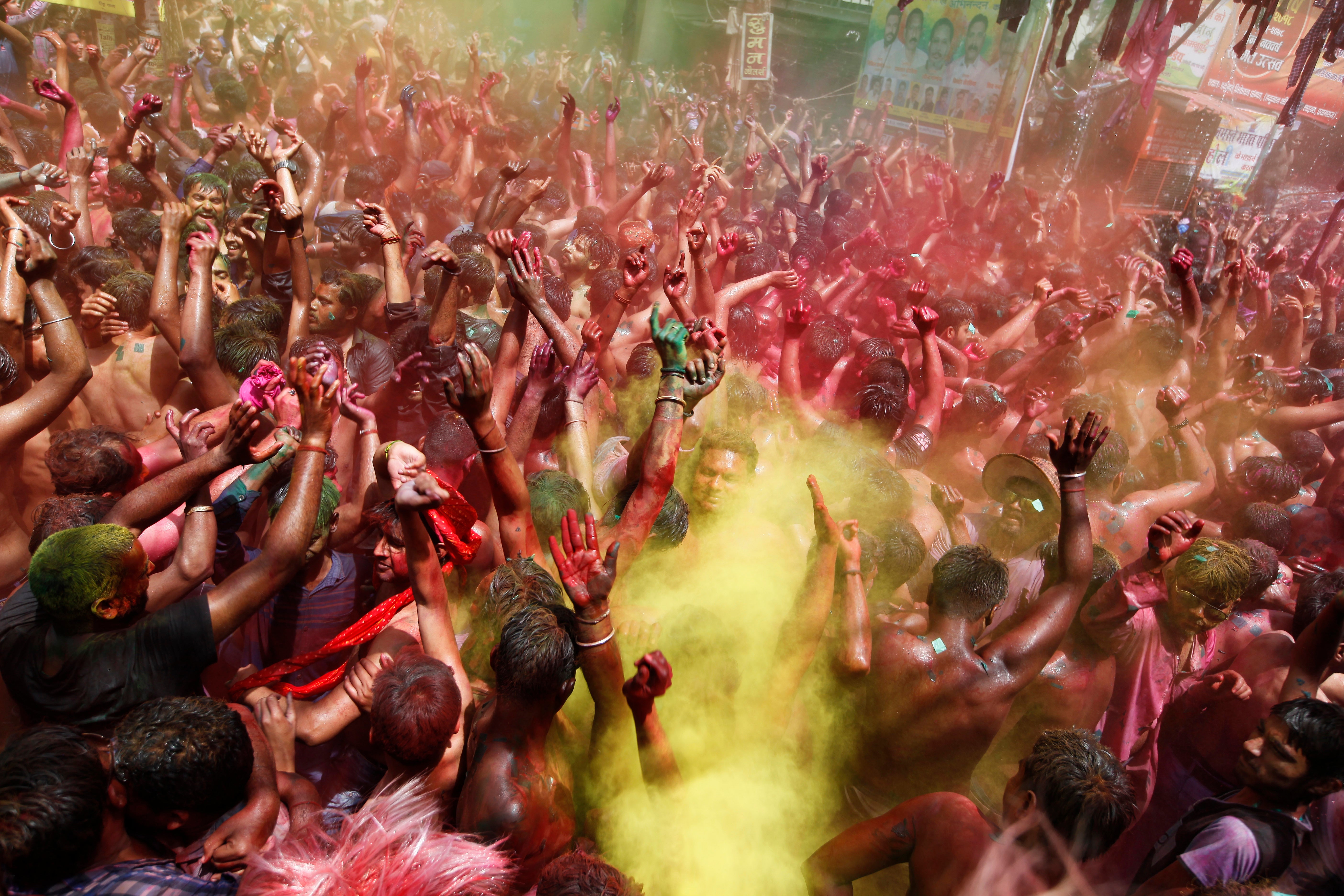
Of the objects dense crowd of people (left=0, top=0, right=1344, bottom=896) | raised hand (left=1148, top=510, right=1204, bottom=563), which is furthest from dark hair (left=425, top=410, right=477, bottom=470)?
raised hand (left=1148, top=510, right=1204, bottom=563)

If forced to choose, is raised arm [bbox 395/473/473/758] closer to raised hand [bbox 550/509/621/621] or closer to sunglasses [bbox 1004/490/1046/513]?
raised hand [bbox 550/509/621/621]

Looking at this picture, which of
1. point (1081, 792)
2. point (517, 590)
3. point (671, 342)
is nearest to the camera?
point (1081, 792)

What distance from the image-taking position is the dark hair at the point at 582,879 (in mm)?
1748

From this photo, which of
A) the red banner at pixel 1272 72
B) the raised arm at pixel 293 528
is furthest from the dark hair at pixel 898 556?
the red banner at pixel 1272 72

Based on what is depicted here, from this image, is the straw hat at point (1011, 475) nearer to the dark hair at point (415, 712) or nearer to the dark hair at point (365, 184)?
the dark hair at point (415, 712)

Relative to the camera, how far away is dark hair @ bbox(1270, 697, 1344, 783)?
2236mm

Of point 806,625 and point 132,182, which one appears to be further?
point 132,182

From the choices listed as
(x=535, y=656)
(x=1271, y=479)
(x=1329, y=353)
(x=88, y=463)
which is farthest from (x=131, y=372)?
(x=1329, y=353)

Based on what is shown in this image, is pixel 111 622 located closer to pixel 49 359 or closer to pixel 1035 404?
pixel 49 359

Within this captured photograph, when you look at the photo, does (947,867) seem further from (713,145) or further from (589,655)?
(713,145)

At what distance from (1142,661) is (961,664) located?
160 centimetres

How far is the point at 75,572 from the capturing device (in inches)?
80.2

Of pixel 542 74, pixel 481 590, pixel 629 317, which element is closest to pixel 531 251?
pixel 629 317

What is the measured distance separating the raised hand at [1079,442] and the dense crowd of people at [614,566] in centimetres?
3
